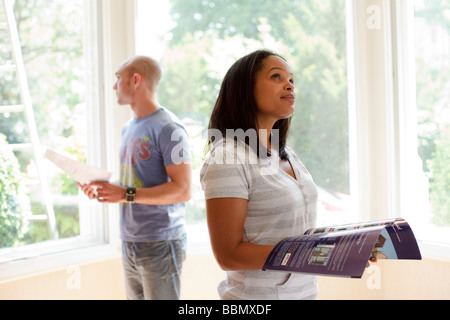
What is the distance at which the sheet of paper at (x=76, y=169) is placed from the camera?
1923mm

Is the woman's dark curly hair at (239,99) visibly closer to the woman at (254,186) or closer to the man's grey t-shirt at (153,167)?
the woman at (254,186)

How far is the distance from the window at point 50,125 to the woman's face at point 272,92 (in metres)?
1.55

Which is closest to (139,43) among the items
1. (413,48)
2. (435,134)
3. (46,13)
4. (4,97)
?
(46,13)

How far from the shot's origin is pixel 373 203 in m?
2.72

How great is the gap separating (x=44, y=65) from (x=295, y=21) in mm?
1488

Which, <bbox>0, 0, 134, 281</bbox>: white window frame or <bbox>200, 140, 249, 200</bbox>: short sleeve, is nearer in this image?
<bbox>200, 140, 249, 200</bbox>: short sleeve

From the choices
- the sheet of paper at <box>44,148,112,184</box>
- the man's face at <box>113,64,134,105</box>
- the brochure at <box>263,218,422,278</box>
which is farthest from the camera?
the man's face at <box>113,64,134,105</box>

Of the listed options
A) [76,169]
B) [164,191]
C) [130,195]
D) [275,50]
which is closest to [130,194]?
[130,195]

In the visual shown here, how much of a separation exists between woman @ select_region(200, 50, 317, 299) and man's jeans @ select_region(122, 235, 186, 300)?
2.53ft

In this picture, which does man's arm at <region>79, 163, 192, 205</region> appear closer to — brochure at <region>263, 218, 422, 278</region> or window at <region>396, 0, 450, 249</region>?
brochure at <region>263, 218, 422, 278</region>

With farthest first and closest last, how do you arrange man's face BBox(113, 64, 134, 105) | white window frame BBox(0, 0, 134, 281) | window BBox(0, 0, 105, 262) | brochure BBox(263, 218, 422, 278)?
white window frame BBox(0, 0, 134, 281), window BBox(0, 0, 105, 262), man's face BBox(113, 64, 134, 105), brochure BBox(263, 218, 422, 278)

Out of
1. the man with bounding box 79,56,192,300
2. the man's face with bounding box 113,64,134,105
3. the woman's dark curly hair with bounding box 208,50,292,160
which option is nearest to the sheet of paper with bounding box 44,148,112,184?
the man with bounding box 79,56,192,300

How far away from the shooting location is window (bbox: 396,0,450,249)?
2395 mm

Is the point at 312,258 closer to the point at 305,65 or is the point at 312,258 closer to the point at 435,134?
the point at 435,134
